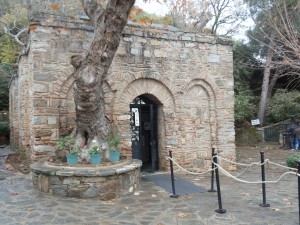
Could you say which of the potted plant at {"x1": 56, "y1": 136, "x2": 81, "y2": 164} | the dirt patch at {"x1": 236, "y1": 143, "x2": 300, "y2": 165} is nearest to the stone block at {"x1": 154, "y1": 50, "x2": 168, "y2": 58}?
the potted plant at {"x1": 56, "y1": 136, "x2": 81, "y2": 164}

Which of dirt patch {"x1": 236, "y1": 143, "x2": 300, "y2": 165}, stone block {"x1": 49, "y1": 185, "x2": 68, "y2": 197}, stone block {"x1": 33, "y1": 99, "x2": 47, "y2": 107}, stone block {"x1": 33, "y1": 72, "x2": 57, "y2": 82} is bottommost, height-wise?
dirt patch {"x1": 236, "y1": 143, "x2": 300, "y2": 165}

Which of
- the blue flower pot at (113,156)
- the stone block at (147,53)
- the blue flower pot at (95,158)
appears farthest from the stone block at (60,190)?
the stone block at (147,53)

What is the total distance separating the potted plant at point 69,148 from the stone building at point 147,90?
90 centimetres

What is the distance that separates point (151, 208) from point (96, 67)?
10.1 ft

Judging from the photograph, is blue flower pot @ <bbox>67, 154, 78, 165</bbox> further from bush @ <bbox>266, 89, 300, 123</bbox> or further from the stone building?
bush @ <bbox>266, 89, 300, 123</bbox>

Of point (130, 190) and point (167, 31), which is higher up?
point (167, 31)

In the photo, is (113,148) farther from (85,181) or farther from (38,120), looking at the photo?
(38,120)

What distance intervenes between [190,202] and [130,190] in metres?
1.34

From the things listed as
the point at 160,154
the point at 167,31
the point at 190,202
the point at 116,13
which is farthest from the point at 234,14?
the point at 190,202

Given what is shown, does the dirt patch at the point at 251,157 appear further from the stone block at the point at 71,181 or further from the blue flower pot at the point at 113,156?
the stone block at the point at 71,181

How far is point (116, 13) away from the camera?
5910 mm

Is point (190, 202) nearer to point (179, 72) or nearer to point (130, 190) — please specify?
point (130, 190)

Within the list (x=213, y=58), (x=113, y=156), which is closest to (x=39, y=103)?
(x=113, y=156)

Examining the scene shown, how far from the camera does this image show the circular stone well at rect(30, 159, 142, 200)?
561cm
